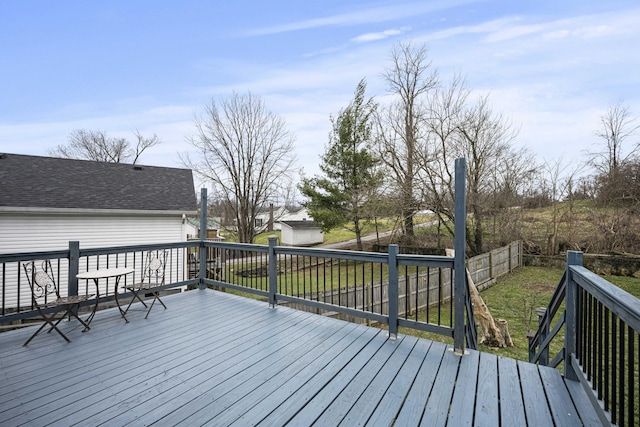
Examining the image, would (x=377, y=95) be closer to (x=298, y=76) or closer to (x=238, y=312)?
(x=298, y=76)

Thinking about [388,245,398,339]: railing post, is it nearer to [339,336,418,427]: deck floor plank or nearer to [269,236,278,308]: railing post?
[339,336,418,427]: deck floor plank

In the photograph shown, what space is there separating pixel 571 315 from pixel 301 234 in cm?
2308

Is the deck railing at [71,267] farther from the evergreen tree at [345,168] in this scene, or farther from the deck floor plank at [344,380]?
the evergreen tree at [345,168]

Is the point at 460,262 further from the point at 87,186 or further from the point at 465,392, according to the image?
the point at 87,186

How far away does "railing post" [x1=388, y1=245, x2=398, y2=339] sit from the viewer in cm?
321

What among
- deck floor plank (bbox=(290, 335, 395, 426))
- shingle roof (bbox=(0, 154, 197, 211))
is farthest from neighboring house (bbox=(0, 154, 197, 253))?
deck floor plank (bbox=(290, 335, 395, 426))

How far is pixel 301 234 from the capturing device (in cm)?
2511

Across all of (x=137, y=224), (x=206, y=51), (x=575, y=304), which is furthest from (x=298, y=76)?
(x=575, y=304)

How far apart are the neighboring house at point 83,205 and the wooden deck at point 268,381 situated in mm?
6133

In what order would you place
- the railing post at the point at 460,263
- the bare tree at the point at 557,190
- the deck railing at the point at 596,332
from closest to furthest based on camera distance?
the deck railing at the point at 596,332 < the railing post at the point at 460,263 < the bare tree at the point at 557,190

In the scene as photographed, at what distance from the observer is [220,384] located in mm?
2383

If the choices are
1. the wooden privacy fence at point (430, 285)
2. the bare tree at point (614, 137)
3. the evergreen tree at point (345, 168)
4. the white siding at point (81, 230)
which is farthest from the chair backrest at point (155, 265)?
the bare tree at point (614, 137)

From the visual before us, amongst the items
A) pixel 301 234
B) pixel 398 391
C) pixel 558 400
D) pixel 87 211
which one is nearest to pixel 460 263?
pixel 558 400

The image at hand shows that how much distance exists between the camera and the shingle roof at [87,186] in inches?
331
